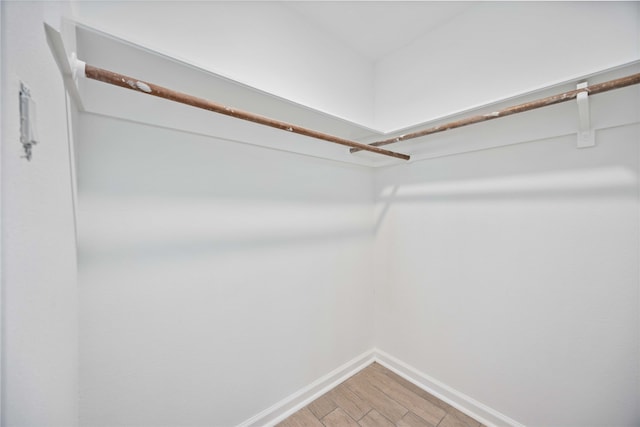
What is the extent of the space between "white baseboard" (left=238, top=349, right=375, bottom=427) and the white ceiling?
2.39 meters

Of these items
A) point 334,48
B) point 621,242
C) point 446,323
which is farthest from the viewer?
point 334,48

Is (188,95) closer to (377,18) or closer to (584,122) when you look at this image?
(377,18)

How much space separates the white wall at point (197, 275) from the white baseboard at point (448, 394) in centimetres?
51

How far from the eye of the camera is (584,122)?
1.01 meters

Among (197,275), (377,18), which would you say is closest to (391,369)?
(197,275)

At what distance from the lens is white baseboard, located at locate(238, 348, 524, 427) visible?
130cm

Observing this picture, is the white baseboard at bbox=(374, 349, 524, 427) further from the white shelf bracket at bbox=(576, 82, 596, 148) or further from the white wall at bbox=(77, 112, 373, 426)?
the white shelf bracket at bbox=(576, 82, 596, 148)

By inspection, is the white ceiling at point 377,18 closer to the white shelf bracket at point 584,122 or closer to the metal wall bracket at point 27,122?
the white shelf bracket at point 584,122

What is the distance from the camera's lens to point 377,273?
1.92 m

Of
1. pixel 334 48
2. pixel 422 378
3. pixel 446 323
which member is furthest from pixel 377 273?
pixel 334 48

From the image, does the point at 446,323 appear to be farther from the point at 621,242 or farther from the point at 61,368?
the point at 61,368

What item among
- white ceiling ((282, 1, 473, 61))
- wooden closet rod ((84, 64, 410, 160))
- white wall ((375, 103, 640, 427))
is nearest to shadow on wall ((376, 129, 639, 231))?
white wall ((375, 103, 640, 427))

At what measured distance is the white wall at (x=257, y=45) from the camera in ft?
3.03

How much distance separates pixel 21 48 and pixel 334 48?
5.45 ft
